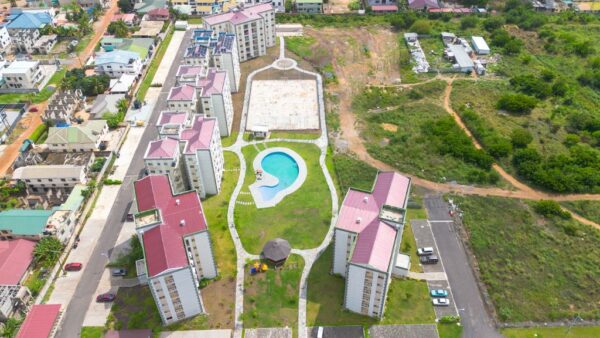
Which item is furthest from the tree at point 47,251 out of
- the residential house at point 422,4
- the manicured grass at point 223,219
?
the residential house at point 422,4

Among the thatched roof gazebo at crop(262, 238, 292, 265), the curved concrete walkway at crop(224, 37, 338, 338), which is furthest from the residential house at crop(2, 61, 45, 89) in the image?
the thatched roof gazebo at crop(262, 238, 292, 265)

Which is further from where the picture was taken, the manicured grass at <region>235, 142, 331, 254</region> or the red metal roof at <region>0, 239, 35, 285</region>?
the manicured grass at <region>235, 142, 331, 254</region>

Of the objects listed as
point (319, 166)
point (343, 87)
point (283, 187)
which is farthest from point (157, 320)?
point (343, 87)

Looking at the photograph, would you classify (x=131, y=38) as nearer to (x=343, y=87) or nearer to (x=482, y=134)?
(x=343, y=87)

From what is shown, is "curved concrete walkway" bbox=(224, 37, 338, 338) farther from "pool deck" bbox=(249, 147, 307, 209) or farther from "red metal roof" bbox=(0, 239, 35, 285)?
"red metal roof" bbox=(0, 239, 35, 285)

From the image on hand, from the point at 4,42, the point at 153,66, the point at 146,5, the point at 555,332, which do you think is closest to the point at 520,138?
the point at 555,332

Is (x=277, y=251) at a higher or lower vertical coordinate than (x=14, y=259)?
higher

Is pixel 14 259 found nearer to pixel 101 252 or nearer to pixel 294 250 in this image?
pixel 101 252
